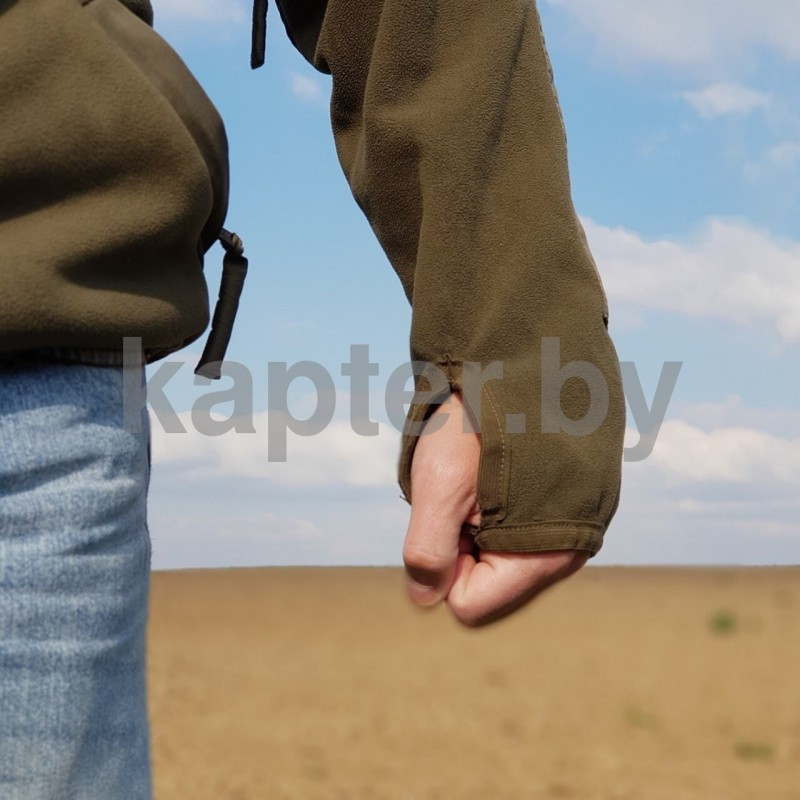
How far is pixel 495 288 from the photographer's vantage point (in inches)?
53.0

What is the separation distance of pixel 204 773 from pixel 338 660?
18.8ft

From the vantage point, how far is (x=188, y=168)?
1222mm

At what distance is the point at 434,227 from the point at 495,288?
0.36ft

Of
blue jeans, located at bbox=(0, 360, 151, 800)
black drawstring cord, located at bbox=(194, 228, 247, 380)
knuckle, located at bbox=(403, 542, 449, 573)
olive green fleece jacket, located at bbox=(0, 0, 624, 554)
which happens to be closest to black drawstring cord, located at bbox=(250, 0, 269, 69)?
olive green fleece jacket, located at bbox=(0, 0, 624, 554)

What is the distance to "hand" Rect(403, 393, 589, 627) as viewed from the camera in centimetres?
129

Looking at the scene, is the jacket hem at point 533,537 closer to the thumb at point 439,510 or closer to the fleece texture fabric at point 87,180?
the thumb at point 439,510

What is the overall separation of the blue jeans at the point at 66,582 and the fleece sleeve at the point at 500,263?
38cm

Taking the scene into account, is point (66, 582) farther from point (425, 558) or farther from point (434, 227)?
point (434, 227)

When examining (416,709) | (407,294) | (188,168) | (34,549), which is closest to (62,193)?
(188,168)

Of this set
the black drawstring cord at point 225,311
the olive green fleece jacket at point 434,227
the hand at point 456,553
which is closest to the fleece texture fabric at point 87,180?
the olive green fleece jacket at point 434,227

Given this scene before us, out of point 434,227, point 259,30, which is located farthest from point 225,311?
point 259,30

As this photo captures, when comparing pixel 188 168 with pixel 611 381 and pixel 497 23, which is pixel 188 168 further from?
pixel 611 381

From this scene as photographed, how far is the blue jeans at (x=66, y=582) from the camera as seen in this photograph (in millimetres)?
1117

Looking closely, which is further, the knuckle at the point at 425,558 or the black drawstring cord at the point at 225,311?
the black drawstring cord at the point at 225,311
